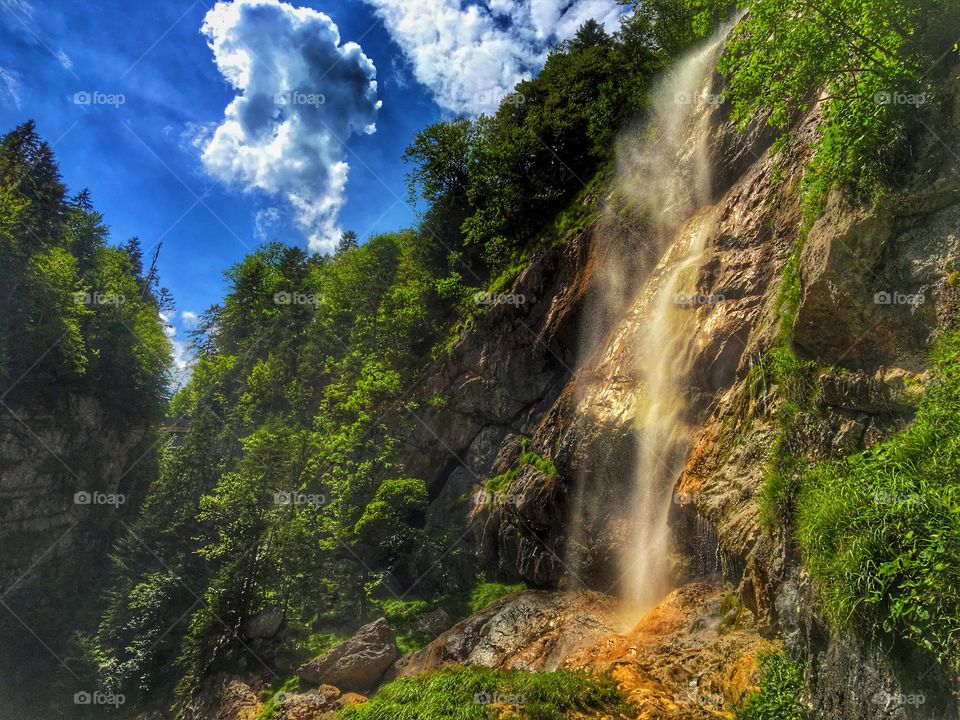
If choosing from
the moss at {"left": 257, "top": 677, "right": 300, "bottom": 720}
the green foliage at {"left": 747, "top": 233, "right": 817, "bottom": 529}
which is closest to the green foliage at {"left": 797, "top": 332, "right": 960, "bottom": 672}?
the green foliage at {"left": 747, "top": 233, "right": 817, "bottom": 529}

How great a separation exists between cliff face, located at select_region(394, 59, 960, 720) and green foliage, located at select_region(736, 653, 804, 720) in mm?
354

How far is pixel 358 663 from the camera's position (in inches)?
597

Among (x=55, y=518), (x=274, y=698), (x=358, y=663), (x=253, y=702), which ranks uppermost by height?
(x=55, y=518)

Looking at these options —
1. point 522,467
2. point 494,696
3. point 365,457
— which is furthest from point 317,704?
point 365,457

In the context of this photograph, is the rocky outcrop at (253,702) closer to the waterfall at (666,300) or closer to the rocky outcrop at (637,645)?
the rocky outcrop at (637,645)

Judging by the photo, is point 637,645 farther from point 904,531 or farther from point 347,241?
point 347,241

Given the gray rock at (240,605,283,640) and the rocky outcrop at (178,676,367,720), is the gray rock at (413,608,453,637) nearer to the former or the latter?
the rocky outcrop at (178,676,367,720)

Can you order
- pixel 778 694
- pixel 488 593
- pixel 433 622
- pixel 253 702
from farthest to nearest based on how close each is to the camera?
pixel 488 593, pixel 433 622, pixel 253 702, pixel 778 694

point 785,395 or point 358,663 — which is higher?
point 785,395

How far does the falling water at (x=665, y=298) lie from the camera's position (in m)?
13.2

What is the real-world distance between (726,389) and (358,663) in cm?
1282

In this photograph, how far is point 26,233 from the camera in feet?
101

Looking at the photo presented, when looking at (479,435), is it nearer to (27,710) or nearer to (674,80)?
(674,80)

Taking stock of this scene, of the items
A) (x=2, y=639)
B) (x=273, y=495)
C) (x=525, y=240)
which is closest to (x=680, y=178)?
(x=525, y=240)
